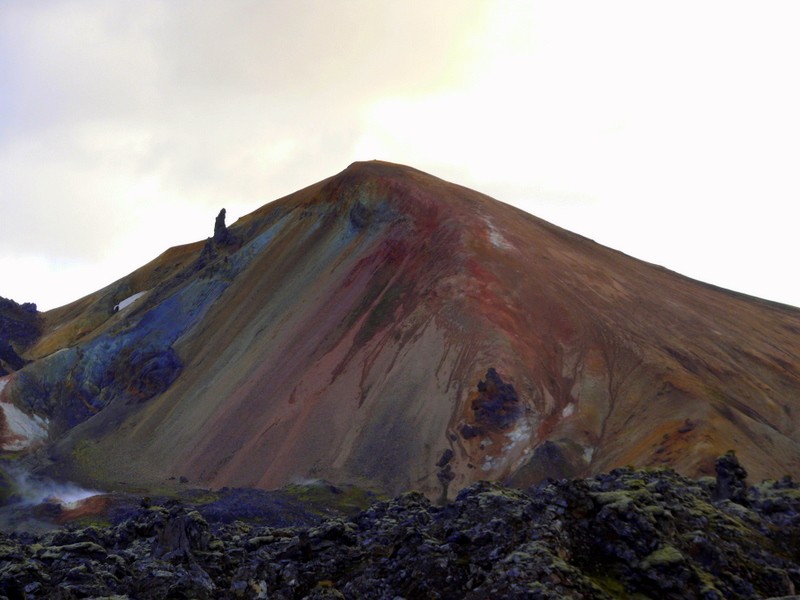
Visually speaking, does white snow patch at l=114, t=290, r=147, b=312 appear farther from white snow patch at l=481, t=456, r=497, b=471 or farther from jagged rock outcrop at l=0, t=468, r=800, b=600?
jagged rock outcrop at l=0, t=468, r=800, b=600

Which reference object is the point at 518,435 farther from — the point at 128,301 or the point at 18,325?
the point at 18,325

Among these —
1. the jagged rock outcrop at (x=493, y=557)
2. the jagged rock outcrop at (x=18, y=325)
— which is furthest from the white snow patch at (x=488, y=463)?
the jagged rock outcrop at (x=18, y=325)

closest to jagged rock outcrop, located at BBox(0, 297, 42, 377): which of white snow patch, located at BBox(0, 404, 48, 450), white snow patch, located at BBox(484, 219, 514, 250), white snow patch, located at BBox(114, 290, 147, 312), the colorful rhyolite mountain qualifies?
white snow patch, located at BBox(114, 290, 147, 312)

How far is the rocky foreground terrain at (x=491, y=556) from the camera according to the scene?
20.7m

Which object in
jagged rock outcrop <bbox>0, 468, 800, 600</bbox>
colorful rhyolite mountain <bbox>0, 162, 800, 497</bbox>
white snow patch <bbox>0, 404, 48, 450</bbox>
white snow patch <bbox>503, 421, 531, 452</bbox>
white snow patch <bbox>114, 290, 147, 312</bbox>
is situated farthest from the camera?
white snow patch <bbox>114, 290, 147, 312</bbox>

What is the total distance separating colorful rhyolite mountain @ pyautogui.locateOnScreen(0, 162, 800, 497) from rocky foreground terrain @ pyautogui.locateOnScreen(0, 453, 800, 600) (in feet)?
99.0

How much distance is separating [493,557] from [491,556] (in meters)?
0.10

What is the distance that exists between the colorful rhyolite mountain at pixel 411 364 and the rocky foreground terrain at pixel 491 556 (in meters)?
30.2

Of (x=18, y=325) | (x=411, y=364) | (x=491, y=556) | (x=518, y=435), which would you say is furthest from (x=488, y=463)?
(x=18, y=325)

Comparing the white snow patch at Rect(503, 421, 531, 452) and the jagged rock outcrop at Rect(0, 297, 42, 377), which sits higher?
the jagged rock outcrop at Rect(0, 297, 42, 377)

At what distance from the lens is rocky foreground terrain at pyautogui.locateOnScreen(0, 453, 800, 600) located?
20.7 m

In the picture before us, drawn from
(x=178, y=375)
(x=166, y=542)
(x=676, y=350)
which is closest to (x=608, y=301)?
(x=676, y=350)

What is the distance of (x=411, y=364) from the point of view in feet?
249

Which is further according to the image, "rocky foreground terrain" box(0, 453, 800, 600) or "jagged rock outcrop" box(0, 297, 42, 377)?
"jagged rock outcrop" box(0, 297, 42, 377)
